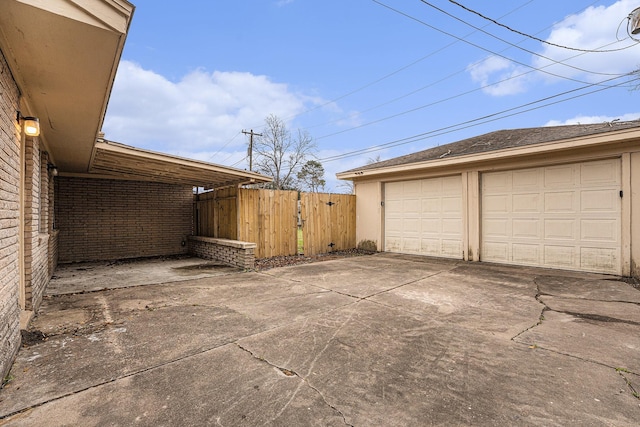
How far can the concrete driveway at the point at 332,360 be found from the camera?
5.76ft

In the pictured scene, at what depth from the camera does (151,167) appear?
256 inches

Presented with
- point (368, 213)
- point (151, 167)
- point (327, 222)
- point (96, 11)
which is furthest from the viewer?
point (368, 213)

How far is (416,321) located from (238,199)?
5.27 metres

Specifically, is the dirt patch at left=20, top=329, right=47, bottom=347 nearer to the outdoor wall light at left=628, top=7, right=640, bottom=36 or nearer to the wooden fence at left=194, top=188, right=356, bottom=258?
the wooden fence at left=194, top=188, right=356, bottom=258

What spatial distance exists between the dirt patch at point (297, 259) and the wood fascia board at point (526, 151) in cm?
267

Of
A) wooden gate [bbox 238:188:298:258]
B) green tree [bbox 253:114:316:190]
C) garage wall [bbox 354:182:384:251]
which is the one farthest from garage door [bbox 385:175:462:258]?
green tree [bbox 253:114:316:190]

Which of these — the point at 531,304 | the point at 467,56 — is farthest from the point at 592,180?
the point at 467,56

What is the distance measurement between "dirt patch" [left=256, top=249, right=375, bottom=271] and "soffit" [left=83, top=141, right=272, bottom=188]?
208 cm

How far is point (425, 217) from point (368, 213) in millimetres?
1980

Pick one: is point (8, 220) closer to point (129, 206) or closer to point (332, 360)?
point (332, 360)

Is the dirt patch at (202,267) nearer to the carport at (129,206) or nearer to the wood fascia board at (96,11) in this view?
the carport at (129,206)

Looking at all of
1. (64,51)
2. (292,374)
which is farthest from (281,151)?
(292,374)

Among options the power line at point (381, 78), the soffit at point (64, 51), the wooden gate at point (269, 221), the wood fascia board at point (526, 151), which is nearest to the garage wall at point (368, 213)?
the wood fascia board at point (526, 151)

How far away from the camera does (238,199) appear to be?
23.7ft
